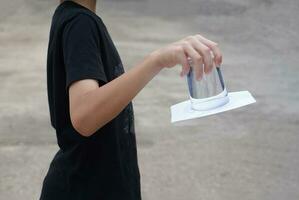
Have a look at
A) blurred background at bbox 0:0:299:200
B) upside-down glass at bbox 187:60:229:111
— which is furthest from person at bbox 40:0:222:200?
blurred background at bbox 0:0:299:200

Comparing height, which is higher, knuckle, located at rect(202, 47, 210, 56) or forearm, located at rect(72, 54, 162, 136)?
knuckle, located at rect(202, 47, 210, 56)

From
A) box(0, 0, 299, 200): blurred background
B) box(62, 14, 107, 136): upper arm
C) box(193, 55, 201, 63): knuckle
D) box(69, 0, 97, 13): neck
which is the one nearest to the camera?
box(193, 55, 201, 63): knuckle

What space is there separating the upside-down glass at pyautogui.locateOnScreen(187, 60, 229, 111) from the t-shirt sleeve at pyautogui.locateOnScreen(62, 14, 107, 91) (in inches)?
7.7

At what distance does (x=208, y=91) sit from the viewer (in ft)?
4.19

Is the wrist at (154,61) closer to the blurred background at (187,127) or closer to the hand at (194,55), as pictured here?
the hand at (194,55)

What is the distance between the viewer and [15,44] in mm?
6047

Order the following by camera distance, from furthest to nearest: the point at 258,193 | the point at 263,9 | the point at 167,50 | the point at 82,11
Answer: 1. the point at 263,9
2. the point at 258,193
3. the point at 82,11
4. the point at 167,50

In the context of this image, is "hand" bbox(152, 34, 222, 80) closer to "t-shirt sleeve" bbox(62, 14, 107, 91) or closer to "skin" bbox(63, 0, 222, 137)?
"skin" bbox(63, 0, 222, 137)

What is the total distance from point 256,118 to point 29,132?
1.65m

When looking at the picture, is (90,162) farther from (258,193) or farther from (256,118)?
(256,118)

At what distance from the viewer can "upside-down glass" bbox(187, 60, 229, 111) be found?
1.17m

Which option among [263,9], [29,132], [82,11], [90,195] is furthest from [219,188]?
[263,9]

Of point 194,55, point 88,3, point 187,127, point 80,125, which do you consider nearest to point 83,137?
point 80,125

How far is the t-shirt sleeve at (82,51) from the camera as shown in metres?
1.15
